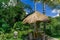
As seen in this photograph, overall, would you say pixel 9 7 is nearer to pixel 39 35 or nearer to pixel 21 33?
pixel 21 33

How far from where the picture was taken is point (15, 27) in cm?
1605

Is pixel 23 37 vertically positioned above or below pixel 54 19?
below

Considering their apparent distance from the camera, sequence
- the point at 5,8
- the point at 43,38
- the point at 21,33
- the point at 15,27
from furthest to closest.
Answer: the point at 5,8, the point at 15,27, the point at 21,33, the point at 43,38

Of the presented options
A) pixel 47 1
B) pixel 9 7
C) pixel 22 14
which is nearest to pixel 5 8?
pixel 9 7

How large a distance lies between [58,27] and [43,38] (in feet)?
12.4

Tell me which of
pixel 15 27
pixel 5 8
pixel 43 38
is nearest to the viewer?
pixel 43 38

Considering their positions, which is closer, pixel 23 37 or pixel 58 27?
pixel 23 37

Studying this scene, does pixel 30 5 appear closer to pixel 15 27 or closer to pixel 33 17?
pixel 15 27

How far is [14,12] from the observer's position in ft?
56.0

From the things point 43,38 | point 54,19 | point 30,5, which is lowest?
point 43,38

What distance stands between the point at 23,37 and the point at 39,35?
108cm

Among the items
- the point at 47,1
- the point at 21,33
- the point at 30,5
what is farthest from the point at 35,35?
the point at 30,5

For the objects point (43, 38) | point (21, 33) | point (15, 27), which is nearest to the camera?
point (43, 38)

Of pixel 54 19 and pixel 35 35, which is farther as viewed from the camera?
pixel 54 19
